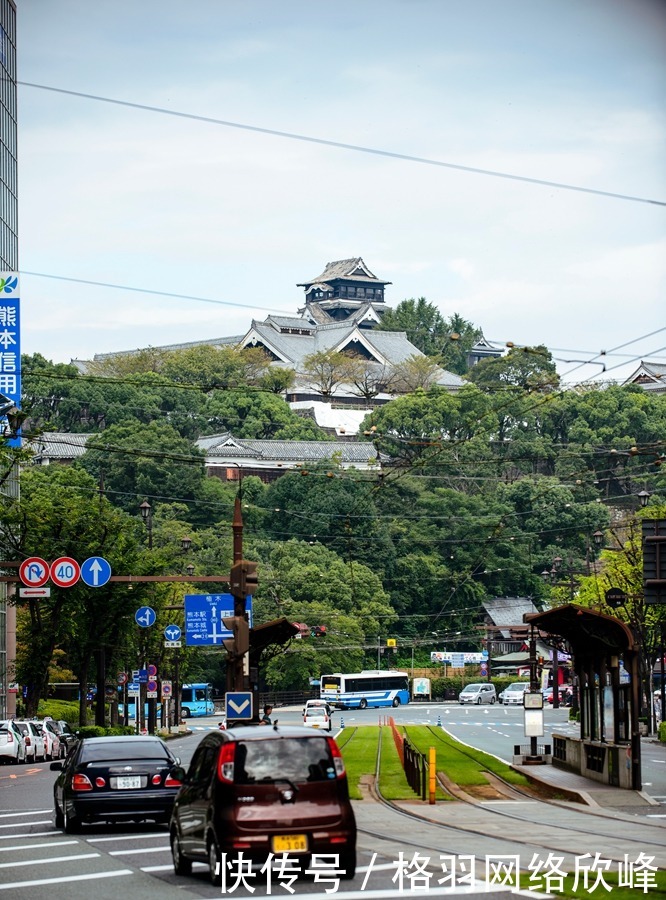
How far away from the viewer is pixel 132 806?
2027 centimetres

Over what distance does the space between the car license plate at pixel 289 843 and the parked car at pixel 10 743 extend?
103 feet

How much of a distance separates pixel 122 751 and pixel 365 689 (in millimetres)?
79260

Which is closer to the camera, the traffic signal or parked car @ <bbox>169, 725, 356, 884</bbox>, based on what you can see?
parked car @ <bbox>169, 725, 356, 884</bbox>

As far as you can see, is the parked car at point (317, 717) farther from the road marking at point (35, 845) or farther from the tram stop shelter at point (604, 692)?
the road marking at point (35, 845)

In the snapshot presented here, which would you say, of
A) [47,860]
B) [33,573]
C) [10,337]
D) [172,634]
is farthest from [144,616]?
[47,860]

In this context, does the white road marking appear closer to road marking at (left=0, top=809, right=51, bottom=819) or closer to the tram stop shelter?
road marking at (left=0, top=809, right=51, bottom=819)

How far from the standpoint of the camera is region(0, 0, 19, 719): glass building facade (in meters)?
61.5

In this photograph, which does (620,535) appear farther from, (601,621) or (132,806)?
(132,806)

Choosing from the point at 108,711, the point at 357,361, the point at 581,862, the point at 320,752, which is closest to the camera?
the point at 320,752

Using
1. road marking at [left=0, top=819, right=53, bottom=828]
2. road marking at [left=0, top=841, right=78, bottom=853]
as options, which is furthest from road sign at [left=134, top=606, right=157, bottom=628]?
road marking at [left=0, top=841, right=78, bottom=853]

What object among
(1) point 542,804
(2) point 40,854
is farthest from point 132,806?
(1) point 542,804

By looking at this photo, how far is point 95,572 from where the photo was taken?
1674 inches

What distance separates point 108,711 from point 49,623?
26.8 meters

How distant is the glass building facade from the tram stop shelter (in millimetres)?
34213
